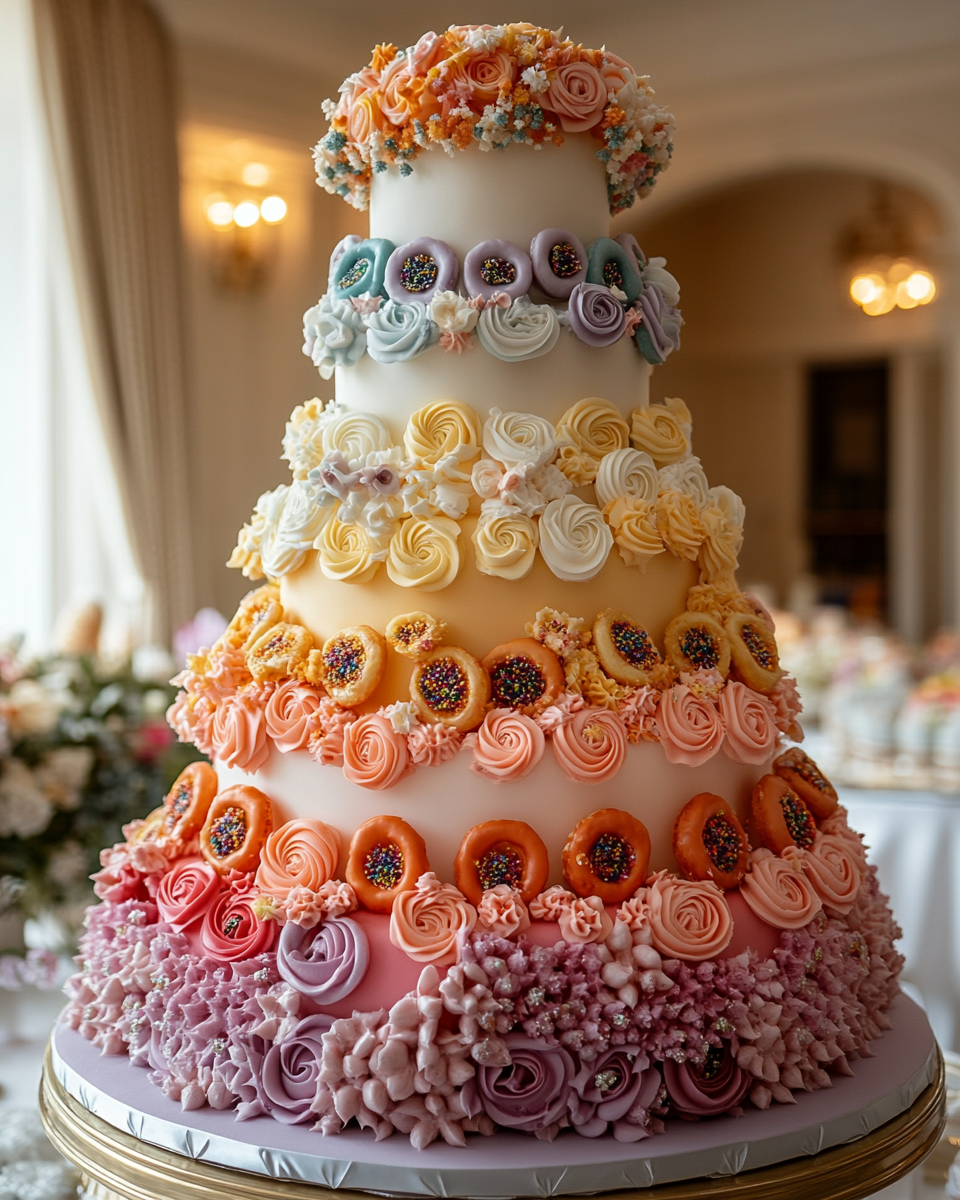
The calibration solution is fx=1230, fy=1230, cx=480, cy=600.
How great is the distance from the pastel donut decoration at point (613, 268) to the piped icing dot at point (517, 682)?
612 mm

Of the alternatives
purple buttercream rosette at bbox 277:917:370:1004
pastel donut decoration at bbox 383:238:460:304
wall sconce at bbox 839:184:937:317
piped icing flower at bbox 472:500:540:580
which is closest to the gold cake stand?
purple buttercream rosette at bbox 277:917:370:1004

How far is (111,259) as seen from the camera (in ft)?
22.4

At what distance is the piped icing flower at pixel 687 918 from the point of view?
1635 millimetres

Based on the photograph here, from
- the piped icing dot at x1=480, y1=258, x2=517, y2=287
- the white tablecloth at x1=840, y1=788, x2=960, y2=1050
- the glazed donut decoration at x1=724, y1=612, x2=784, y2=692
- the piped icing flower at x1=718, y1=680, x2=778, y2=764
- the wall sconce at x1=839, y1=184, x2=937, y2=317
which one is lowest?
the white tablecloth at x1=840, y1=788, x2=960, y2=1050

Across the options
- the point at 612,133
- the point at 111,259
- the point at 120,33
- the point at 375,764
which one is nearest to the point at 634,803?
the point at 375,764

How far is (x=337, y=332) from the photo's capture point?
192 cm

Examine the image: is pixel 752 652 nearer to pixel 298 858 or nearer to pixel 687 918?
pixel 687 918

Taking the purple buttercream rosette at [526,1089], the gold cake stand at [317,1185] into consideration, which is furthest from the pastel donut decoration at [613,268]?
the gold cake stand at [317,1185]

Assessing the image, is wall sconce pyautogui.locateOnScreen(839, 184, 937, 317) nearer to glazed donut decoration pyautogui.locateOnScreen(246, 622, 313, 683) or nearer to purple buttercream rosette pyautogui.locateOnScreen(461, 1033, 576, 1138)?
glazed donut decoration pyautogui.locateOnScreen(246, 622, 313, 683)

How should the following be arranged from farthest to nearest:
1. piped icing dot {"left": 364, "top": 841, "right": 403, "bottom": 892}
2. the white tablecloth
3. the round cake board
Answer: the white tablecloth < piped icing dot {"left": 364, "top": 841, "right": 403, "bottom": 892} < the round cake board

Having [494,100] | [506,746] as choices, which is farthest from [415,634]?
[494,100]

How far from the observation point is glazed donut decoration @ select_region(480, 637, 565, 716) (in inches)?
68.9

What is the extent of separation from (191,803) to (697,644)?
85 cm

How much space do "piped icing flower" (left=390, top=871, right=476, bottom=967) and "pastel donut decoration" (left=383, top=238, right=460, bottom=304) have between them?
0.87m
